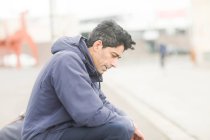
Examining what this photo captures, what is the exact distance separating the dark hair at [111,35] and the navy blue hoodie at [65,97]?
0.14 metres

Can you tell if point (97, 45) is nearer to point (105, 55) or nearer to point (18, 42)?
point (105, 55)

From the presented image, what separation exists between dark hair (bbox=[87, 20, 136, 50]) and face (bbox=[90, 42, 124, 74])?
0.13ft

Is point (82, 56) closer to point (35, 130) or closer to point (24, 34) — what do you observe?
point (35, 130)

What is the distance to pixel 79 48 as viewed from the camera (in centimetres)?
452

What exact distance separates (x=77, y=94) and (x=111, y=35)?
53cm

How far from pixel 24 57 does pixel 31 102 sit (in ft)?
109

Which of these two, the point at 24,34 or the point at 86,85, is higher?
the point at 86,85

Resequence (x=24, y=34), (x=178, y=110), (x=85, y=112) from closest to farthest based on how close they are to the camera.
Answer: (x=85, y=112) → (x=178, y=110) → (x=24, y=34)

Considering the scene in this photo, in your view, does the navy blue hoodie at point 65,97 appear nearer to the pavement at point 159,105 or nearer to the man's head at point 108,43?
the man's head at point 108,43

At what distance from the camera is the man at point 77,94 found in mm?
4285

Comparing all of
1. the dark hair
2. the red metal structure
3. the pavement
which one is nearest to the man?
the dark hair

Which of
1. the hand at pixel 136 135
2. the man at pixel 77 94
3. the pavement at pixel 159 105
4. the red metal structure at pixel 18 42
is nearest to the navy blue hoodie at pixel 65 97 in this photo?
the man at pixel 77 94

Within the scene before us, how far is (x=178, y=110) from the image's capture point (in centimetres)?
1136

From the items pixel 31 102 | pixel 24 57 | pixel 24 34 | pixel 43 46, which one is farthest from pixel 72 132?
pixel 43 46
